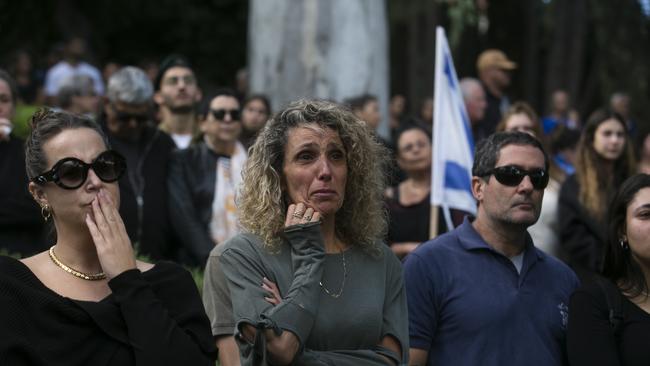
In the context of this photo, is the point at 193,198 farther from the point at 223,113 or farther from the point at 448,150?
the point at 448,150

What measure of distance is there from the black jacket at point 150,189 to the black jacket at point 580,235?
263cm

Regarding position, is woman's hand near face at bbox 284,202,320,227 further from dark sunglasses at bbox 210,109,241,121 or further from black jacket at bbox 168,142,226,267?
dark sunglasses at bbox 210,109,241,121

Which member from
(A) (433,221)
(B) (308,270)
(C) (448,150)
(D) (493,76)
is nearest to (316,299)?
(B) (308,270)

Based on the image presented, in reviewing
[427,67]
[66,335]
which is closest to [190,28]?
[427,67]

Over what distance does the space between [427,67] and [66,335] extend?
20.0 m

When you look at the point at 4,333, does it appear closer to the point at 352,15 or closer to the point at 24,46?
the point at 352,15

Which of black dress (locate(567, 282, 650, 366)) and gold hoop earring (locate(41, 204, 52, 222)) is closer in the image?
gold hoop earring (locate(41, 204, 52, 222))

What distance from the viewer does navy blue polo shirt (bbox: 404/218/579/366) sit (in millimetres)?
5500

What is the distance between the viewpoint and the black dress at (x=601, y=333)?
5332mm

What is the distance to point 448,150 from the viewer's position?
8.00 metres

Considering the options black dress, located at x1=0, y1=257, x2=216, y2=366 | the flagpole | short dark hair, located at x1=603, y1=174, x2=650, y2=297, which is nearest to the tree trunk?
the flagpole

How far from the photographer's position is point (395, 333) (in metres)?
4.88

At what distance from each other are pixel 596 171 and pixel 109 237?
5.15 m

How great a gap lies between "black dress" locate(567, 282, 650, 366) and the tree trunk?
6685 millimetres
